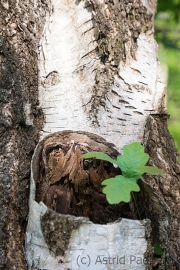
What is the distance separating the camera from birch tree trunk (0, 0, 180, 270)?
3.03 feet

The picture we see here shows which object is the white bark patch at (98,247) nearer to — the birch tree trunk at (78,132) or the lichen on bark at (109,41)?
the birch tree trunk at (78,132)

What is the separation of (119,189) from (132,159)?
0.16m

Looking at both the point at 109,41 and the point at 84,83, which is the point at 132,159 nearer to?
the point at 84,83

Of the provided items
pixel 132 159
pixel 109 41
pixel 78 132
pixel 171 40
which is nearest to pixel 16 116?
pixel 78 132

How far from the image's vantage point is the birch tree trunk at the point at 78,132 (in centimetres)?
92

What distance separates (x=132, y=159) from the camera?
3.21 ft

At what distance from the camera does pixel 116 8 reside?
1465 millimetres

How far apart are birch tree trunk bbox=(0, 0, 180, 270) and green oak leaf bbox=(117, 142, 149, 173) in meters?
0.09

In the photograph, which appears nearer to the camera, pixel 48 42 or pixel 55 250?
pixel 55 250

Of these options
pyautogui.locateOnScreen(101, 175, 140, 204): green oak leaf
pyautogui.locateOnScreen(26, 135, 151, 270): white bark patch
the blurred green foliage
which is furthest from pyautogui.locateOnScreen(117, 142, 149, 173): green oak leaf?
the blurred green foliage

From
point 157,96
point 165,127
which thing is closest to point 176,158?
point 165,127

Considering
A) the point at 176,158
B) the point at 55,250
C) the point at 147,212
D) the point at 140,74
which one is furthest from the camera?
the point at 140,74

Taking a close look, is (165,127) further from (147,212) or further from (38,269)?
(38,269)

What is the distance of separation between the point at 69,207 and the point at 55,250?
0.14 m
